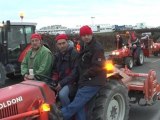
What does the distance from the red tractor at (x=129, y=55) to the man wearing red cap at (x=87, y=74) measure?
39.3 feet

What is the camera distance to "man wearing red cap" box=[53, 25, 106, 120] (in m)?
5.56

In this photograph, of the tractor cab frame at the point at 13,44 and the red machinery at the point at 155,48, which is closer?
the tractor cab frame at the point at 13,44

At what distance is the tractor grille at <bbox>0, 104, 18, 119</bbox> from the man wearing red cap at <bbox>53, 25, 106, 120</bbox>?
2.68 feet

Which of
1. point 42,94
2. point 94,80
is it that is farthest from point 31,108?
point 94,80

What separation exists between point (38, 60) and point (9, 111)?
1437 mm

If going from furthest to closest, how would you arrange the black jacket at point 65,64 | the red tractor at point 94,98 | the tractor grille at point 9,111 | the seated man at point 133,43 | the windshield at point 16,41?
the seated man at point 133,43 < the windshield at point 16,41 < the black jacket at point 65,64 < the red tractor at point 94,98 < the tractor grille at point 9,111

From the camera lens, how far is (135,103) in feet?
26.7

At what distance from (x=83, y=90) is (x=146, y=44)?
15.6 m

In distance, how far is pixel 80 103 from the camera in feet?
18.3

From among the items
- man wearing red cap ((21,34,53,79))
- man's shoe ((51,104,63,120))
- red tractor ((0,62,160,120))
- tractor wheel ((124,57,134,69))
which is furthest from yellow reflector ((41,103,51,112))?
tractor wheel ((124,57,134,69))

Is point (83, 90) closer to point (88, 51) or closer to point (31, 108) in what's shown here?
point (88, 51)

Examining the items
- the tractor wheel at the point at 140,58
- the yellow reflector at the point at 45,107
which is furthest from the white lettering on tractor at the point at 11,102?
the tractor wheel at the point at 140,58

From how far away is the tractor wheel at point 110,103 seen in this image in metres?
5.81

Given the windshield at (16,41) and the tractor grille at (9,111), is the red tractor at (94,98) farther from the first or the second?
the windshield at (16,41)
